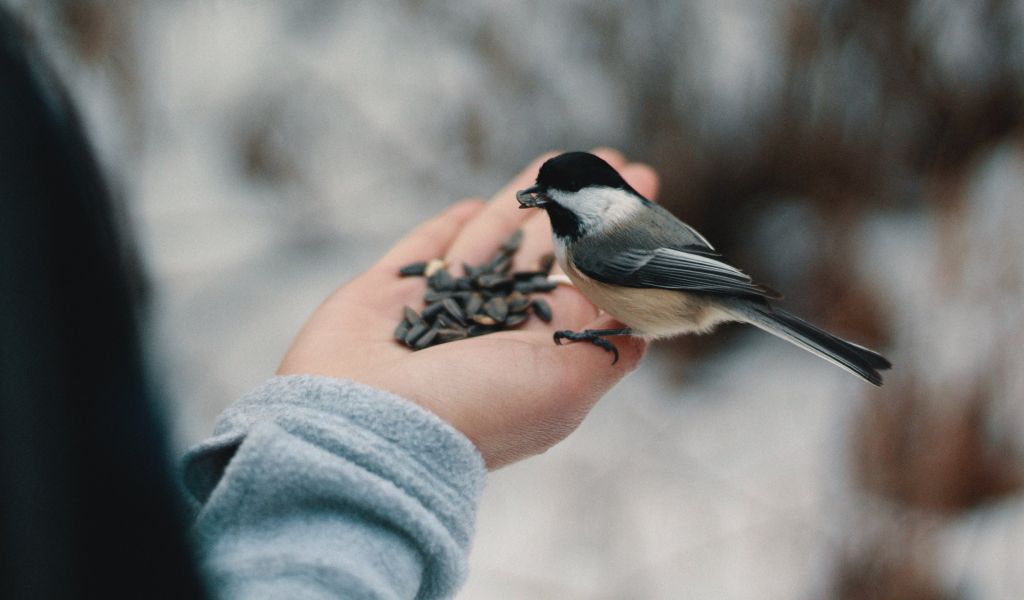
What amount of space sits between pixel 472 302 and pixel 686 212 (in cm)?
92

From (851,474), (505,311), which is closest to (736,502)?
(851,474)

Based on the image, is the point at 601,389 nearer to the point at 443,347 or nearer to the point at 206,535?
the point at 443,347

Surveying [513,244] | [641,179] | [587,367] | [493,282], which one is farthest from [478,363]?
[641,179]

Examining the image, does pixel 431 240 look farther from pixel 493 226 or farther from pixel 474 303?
pixel 474 303

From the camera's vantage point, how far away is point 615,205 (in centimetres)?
118

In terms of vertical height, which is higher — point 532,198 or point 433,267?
point 532,198

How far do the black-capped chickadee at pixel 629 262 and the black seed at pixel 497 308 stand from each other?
13 cm

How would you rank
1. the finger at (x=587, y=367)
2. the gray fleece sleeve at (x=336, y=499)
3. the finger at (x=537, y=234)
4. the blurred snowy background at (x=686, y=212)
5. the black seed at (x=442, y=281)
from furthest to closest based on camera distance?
the blurred snowy background at (x=686, y=212)
the finger at (x=537, y=234)
the black seed at (x=442, y=281)
the finger at (x=587, y=367)
the gray fleece sleeve at (x=336, y=499)

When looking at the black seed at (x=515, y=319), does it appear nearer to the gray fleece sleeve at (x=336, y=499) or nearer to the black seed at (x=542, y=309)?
the black seed at (x=542, y=309)

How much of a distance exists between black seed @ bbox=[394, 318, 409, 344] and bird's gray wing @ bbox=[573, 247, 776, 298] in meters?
0.27

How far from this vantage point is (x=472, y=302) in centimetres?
131

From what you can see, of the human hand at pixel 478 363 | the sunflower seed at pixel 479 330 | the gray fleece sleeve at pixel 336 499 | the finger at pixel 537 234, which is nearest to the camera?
the gray fleece sleeve at pixel 336 499

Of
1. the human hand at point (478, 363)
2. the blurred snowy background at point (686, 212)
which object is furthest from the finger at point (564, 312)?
the blurred snowy background at point (686, 212)

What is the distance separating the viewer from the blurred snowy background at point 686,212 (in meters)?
1.66
